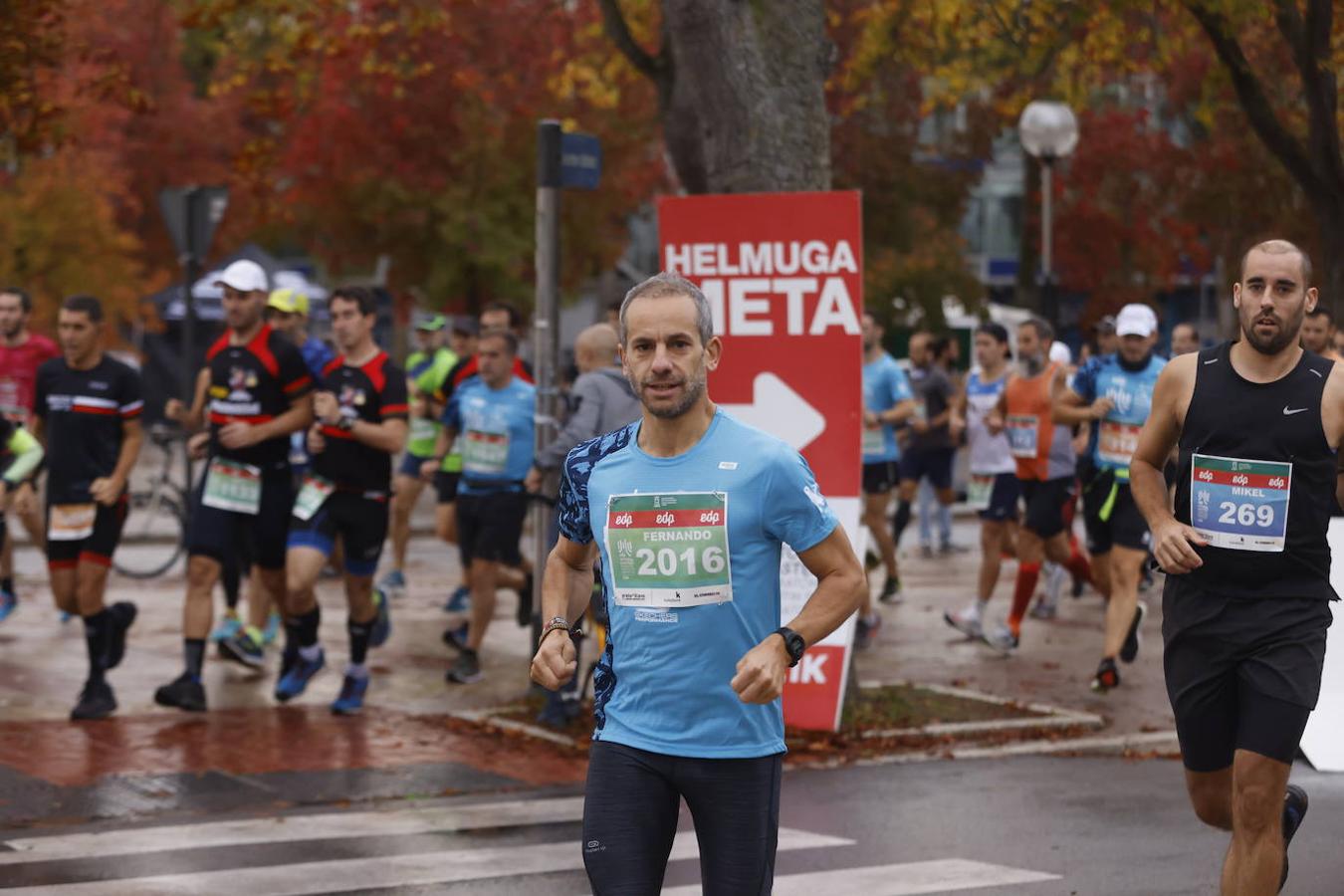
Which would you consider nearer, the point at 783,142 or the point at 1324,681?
the point at 1324,681

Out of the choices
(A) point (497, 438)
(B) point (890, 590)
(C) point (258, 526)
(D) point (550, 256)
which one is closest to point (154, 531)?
(B) point (890, 590)

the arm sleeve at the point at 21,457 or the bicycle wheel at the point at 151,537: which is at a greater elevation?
the arm sleeve at the point at 21,457

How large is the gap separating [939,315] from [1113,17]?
2156 cm

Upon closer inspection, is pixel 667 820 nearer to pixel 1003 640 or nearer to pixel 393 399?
pixel 393 399

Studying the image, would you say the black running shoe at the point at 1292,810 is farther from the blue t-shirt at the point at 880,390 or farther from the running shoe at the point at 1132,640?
the blue t-shirt at the point at 880,390

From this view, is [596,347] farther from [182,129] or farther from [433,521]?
[182,129]

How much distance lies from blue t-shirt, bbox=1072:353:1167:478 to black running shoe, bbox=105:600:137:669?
5482 mm

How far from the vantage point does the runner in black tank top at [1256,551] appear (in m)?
6.05

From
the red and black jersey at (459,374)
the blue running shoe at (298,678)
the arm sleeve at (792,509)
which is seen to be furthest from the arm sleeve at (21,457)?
the arm sleeve at (792,509)

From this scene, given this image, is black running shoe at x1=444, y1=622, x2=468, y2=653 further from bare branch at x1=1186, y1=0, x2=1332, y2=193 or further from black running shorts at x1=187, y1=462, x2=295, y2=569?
bare branch at x1=1186, y1=0, x2=1332, y2=193

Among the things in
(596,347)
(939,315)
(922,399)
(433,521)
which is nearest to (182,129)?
(939,315)

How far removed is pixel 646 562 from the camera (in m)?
4.86

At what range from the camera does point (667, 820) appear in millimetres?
4875

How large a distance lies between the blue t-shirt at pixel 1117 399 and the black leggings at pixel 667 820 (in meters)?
7.73
